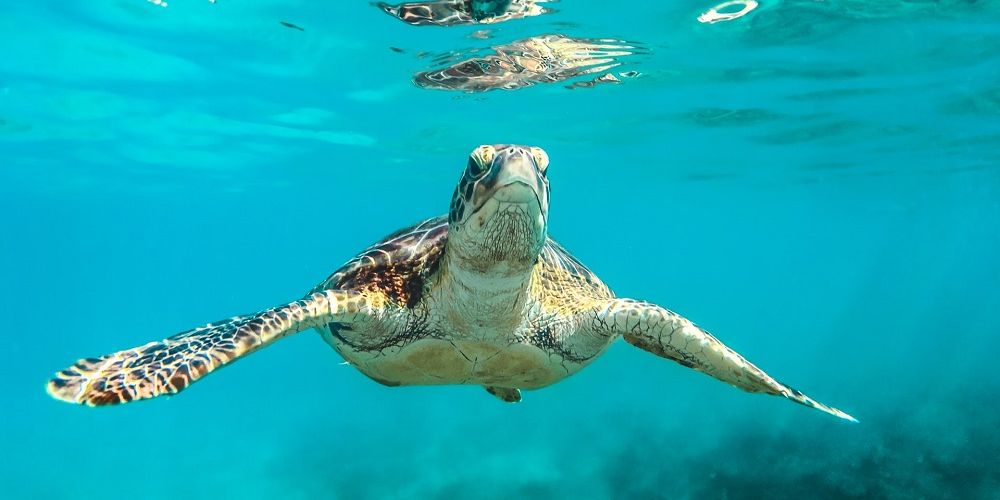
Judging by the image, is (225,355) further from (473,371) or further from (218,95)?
(218,95)

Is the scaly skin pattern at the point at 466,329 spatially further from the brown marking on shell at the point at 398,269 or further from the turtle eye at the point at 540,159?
the turtle eye at the point at 540,159

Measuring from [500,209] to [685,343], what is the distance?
5.41 ft

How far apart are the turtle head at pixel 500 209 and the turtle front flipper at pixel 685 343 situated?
0.86 m

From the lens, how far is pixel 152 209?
1687 inches

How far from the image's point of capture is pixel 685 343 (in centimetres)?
412

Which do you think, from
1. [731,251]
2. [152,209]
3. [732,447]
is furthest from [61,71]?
[731,251]

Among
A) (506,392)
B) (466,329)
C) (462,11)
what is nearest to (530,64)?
(462,11)

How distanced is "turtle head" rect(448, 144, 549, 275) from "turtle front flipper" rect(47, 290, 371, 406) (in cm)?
106

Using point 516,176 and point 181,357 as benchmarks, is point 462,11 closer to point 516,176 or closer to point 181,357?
point 516,176

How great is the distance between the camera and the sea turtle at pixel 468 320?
10.9ft

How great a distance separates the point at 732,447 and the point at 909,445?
11.4ft

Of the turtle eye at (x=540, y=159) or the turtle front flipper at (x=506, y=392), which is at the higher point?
the turtle eye at (x=540, y=159)

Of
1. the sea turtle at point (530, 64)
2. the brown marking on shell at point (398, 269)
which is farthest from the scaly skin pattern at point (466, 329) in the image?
the sea turtle at point (530, 64)

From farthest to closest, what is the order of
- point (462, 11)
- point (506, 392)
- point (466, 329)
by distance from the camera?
point (462, 11) < point (506, 392) < point (466, 329)
